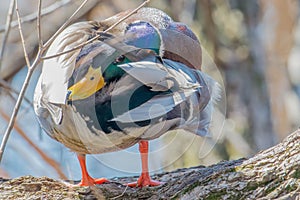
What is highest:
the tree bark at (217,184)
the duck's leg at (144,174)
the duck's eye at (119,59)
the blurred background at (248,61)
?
the blurred background at (248,61)

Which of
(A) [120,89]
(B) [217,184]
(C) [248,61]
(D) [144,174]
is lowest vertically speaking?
(B) [217,184]

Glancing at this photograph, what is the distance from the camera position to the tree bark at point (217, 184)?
8.50ft

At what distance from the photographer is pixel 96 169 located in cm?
528

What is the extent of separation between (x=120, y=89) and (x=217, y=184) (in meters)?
0.52

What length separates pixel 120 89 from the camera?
286cm

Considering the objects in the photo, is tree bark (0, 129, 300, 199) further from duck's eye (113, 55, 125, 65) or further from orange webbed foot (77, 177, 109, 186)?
duck's eye (113, 55, 125, 65)

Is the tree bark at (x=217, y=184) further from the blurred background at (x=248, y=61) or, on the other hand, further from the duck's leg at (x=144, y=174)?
the blurred background at (x=248, y=61)

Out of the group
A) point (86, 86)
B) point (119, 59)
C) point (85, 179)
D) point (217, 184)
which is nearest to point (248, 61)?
point (85, 179)

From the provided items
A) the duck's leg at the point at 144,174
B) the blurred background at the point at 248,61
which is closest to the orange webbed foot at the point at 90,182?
the duck's leg at the point at 144,174

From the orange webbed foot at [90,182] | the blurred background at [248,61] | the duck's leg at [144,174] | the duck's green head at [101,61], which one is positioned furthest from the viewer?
the blurred background at [248,61]

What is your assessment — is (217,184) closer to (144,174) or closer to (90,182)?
(144,174)

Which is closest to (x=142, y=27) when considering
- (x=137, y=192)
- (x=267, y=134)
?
(x=137, y=192)

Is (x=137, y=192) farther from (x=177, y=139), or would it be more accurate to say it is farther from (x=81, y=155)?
(x=177, y=139)

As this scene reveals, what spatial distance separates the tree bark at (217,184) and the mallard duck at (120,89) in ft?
0.50
